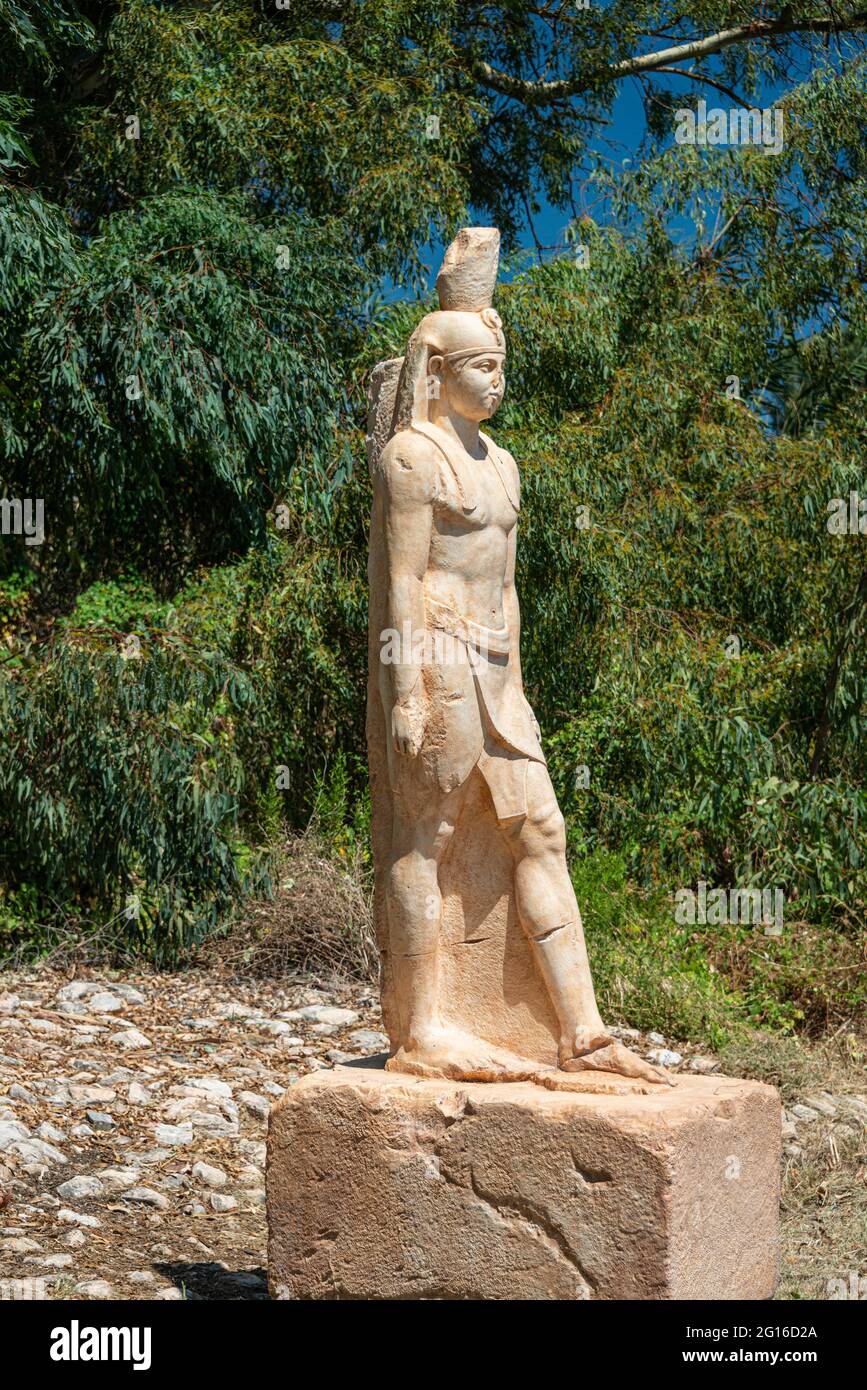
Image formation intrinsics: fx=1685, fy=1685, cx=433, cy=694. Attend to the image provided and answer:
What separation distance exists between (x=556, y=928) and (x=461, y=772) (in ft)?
1.65

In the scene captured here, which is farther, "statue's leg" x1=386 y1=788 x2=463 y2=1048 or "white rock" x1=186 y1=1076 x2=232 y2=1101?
"white rock" x1=186 y1=1076 x2=232 y2=1101

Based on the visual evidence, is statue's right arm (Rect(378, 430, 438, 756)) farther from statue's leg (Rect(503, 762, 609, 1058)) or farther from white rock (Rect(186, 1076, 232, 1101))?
white rock (Rect(186, 1076, 232, 1101))

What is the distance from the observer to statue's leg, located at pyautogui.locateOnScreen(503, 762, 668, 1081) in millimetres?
4574

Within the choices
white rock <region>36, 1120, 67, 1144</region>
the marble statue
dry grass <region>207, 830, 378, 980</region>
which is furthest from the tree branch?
white rock <region>36, 1120, 67, 1144</region>

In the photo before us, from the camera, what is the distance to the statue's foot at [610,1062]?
4500 millimetres

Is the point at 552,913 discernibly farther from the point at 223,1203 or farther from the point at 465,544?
the point at 223,1203

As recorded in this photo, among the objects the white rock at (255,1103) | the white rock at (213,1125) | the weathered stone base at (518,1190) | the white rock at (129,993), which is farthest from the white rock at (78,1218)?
the white rock at (129,993)

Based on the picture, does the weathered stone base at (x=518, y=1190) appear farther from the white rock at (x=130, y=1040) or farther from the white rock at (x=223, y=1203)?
the white rock at (x=130, y=1040)

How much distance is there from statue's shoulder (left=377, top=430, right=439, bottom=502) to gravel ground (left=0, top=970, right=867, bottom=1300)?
96.5 inches

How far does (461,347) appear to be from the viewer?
4.76 meters

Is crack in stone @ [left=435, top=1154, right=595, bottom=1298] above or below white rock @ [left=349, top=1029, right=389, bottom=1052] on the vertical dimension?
above

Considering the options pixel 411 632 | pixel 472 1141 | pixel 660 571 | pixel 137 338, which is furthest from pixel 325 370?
pixel 472 1141

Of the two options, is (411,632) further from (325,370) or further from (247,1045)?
(325,370)

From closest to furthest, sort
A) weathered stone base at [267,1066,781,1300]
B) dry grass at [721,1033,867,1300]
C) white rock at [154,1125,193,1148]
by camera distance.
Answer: weathered stone base at [267,1066,781,1300]
dry grass at [721,1033,867,1300]
white rock at [154,1125,193,1148]
